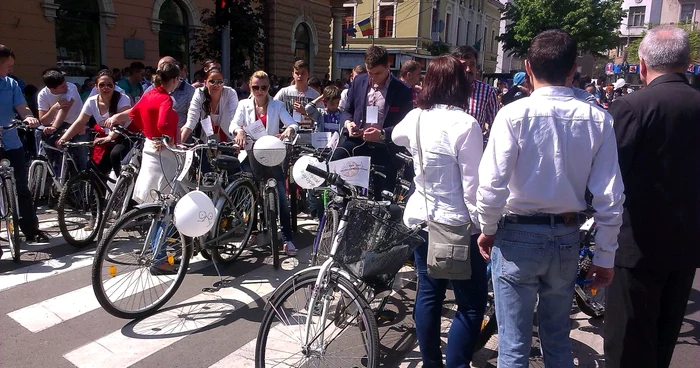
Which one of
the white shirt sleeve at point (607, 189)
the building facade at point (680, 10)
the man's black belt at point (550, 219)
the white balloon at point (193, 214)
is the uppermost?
the building facade at point (680, 10)

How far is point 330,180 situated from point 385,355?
1.27 metres

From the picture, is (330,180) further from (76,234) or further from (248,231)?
(76,234)

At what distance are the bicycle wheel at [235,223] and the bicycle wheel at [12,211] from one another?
1.82 meters

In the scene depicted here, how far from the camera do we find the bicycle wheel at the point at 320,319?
2836mm

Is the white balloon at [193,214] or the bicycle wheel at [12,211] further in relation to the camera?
the bicycle wheel at [12,211]

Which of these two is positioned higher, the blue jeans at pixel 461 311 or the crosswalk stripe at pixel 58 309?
the blue jeans at pixel 461 311

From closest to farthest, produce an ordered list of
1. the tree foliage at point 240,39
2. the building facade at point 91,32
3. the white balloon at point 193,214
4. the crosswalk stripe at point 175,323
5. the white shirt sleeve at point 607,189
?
the white shirt sleeve at point 607,189, the crosswalk stripe at point 175,323, the white balloon at point 193,214, the building facade at point 91,32, the tree foliage at point 240,39

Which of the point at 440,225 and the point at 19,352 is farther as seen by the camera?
the point at 19,352

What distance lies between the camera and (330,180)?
331 cm

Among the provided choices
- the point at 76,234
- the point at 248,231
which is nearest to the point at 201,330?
the point at 248,231

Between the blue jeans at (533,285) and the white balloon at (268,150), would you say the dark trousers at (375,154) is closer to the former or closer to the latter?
the white balloon at (268,150)

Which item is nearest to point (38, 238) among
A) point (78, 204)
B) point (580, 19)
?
point (78, 204)

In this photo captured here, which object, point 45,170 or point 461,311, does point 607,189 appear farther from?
point 45,170

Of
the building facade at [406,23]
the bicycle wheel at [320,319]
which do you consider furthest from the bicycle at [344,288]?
the building facade at [406,23]
